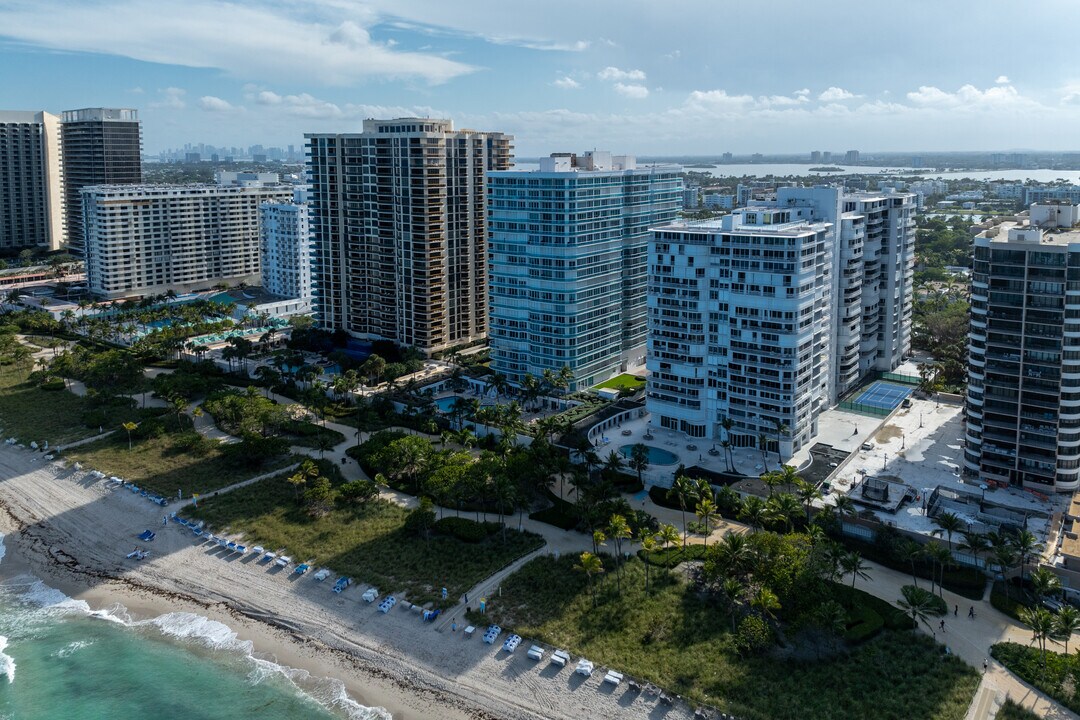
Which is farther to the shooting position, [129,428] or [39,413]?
[39,413]

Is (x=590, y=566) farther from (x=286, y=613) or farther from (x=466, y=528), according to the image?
(x=286, y=613)

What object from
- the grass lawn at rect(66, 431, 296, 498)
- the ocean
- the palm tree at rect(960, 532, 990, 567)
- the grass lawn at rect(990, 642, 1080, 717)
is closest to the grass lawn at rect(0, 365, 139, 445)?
the grass lawn at rect(66, 431, 296, 498)

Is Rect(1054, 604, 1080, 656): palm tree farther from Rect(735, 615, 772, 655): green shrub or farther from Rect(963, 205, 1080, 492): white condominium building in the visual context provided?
Rect(963, 205, 1080, 492): white condominium building

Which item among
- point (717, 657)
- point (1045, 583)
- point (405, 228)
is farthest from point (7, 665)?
point (405, 228)

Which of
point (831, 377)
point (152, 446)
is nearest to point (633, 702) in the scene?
point (831, 377)

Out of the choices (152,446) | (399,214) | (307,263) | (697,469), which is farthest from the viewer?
(307,263)

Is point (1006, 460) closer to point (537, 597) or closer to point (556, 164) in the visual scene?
point (537, 597)
